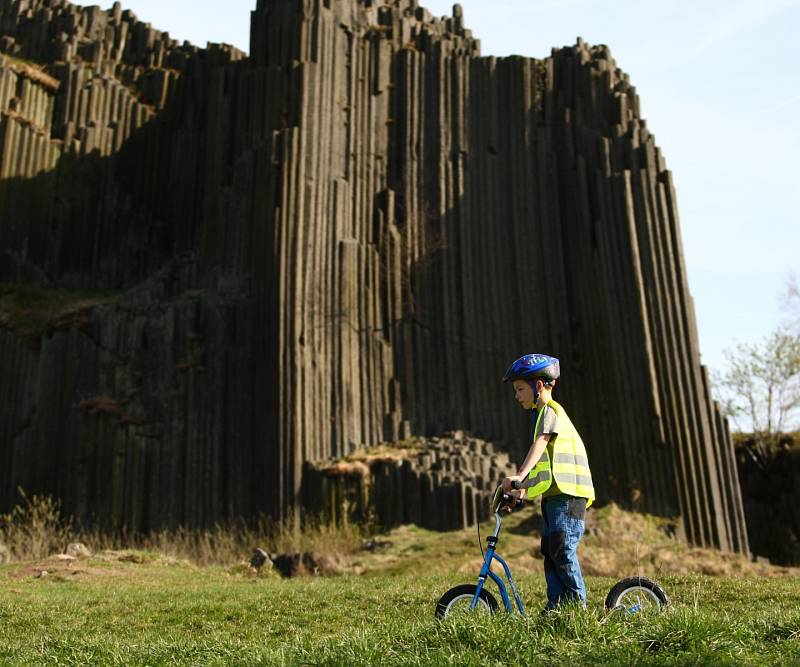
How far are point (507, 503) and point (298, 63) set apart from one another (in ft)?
63.6

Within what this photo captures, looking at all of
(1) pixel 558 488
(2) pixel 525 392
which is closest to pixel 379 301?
(2) pixel 525 392

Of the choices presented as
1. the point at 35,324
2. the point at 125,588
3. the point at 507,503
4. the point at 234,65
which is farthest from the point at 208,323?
the point at 507,503

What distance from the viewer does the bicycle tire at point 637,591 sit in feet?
23.5

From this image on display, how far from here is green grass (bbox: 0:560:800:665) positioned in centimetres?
621

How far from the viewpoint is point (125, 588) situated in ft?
43.9

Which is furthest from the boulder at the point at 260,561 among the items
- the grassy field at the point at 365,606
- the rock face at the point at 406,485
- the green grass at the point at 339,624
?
the rock face at the point at 406,485

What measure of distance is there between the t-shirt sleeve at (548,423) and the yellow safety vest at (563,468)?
0.03m

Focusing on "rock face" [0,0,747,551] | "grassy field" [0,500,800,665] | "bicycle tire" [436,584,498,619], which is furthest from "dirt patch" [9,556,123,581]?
"bicycle tire" [436,584,498,619]

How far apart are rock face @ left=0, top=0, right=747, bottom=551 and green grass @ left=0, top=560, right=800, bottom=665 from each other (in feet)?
21.3

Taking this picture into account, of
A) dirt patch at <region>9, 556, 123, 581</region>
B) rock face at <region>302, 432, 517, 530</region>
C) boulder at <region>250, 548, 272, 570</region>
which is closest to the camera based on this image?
dirt patch at <region>9, 556, 123, 581</region>

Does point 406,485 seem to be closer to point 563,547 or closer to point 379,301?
point 379,301

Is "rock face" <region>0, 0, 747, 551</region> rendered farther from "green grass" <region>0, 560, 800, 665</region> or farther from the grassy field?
"green grass" <region>0, 560, 800, 665</region>

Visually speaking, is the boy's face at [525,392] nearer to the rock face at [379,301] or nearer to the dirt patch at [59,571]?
the dirt patch at [59,571]

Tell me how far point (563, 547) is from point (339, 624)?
3.46 meters
